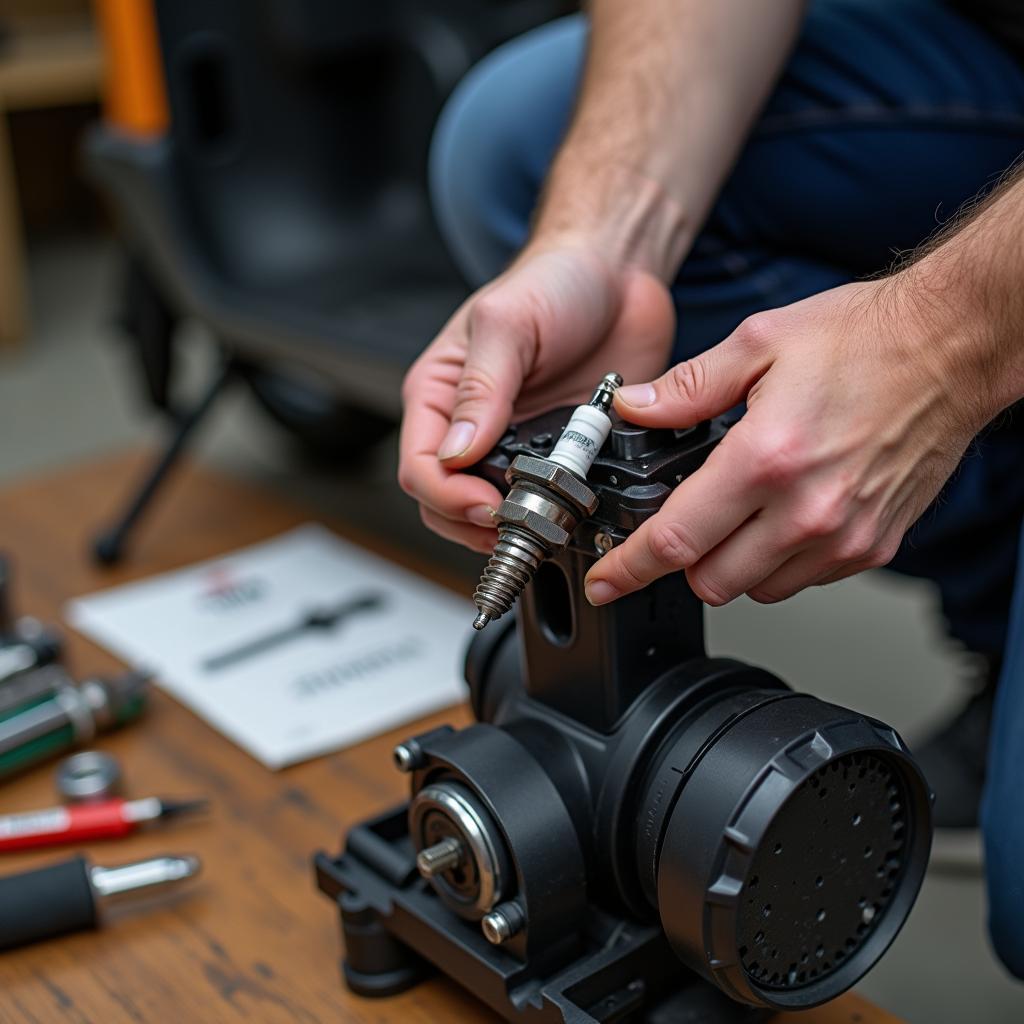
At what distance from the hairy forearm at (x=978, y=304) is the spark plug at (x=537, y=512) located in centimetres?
14

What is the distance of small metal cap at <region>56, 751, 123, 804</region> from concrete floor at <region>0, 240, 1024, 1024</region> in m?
0.51

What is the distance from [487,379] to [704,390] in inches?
5.0

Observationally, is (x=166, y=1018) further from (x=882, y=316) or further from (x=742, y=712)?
(x=882, y=316)

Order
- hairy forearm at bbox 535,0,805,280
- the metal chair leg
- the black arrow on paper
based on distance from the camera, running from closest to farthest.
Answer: hairy forearm at bbox 535,0,805,280 → the black arrow on paper → the metal chair leg

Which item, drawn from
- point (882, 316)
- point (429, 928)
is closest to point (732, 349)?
point (882, 316)

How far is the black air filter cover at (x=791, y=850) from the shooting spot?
0.49 meters

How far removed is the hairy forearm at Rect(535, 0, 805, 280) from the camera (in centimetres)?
75

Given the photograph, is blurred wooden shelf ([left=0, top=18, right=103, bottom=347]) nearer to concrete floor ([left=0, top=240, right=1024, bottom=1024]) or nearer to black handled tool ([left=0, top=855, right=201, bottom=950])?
concrete floor ([left=0, top=240, right=1024, bottom=1024])

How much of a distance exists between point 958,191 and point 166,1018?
67 centimetres

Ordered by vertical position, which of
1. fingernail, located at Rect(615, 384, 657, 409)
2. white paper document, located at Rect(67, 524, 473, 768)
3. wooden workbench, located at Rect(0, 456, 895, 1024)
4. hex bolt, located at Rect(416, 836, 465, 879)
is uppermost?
fingernail, located at Rect(615, 384, 657, 409)

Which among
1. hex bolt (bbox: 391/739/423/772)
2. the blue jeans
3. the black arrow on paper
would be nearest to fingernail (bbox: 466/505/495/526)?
hex bolt (bbox: 391/739/423/772)

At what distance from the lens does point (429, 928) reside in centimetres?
60

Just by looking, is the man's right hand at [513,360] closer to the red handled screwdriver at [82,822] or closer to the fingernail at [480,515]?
the fingernail at [480,515]

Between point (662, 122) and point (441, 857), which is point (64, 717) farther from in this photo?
point (662, 122)
